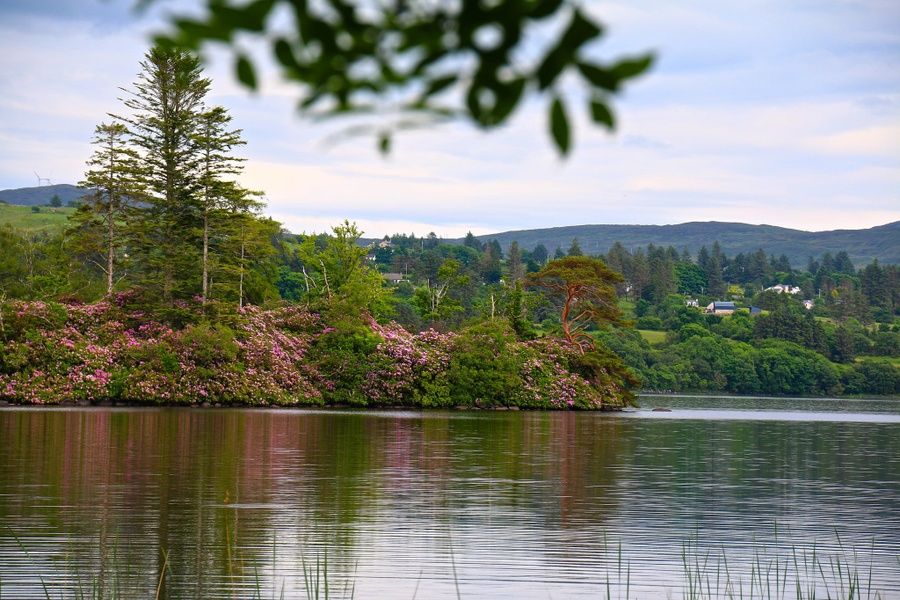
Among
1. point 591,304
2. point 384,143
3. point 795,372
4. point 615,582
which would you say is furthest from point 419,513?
point 795,372

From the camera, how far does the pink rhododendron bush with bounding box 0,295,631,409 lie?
48.6 meters

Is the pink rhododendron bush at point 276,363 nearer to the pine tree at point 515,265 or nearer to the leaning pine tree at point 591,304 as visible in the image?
the leaning pine tree at point 591,304

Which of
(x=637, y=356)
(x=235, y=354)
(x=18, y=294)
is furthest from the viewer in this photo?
(x=637, y=356)

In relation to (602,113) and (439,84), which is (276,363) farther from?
(602,113)

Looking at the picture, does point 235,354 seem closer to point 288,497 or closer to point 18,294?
point 18,294

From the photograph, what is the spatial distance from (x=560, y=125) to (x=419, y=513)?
43.9 feet

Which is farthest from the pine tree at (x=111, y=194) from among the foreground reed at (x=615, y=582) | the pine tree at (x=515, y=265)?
the pine tree at (x=515, y=265)

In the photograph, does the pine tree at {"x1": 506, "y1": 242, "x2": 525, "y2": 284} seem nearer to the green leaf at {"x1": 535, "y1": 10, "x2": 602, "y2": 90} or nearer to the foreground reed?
the foreground reed

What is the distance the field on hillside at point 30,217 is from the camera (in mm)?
148875

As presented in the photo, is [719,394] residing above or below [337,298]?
below

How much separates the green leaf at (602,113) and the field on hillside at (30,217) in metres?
145

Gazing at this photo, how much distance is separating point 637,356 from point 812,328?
25.4 m

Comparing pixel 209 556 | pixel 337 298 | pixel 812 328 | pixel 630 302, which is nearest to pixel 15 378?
pixel 337 298

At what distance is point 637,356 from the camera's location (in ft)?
348
